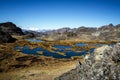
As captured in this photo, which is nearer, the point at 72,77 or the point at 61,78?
the point at 72,77

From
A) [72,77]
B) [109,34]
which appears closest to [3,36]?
[72,77]

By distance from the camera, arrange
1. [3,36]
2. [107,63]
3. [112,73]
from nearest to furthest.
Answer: [112,73] → [107,63] → [3,36]

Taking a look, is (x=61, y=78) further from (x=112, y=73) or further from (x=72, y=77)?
(x=112, y=73)

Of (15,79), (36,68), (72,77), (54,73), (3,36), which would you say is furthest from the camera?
(3,36)

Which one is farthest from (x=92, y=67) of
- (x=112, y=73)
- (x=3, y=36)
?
(x=3, y=36)

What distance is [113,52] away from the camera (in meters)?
17.4

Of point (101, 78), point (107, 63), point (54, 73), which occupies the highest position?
point (107, 63)

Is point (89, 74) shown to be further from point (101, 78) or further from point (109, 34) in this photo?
point (109, 34)

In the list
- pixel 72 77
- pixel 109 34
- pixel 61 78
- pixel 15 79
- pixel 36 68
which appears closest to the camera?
pixel 72 77

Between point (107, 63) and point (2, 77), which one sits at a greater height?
point (107, 63)

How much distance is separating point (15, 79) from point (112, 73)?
17533mm

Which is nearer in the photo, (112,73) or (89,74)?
(112,73)

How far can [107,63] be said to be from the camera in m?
14.6

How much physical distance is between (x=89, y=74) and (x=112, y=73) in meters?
2.04
